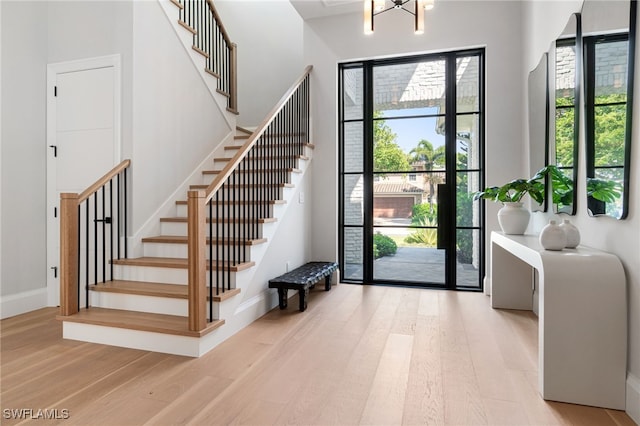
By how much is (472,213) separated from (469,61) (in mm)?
1794

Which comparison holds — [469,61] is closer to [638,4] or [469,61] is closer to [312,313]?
[638,4]

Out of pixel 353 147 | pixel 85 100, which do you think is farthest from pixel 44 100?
pixel 353 147

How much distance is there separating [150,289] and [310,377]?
1.58 m

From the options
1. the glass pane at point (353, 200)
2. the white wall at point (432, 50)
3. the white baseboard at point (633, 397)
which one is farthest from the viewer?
the glass pane at point (353, 200)

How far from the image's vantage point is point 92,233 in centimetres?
348

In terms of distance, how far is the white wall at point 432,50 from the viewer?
13.0ft

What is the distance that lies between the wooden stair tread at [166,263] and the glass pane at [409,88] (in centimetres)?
268

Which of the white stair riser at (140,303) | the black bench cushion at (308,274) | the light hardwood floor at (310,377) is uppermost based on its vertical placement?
the black bench cushion at (308,274)

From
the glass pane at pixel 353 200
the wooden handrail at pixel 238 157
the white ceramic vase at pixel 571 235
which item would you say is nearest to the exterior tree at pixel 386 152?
the glass pane at pixel 353 200

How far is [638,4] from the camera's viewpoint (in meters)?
1.69

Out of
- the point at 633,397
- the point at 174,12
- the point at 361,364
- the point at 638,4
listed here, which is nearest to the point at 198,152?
the point at 174,12

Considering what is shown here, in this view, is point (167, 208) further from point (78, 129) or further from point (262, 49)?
point (262, 49)

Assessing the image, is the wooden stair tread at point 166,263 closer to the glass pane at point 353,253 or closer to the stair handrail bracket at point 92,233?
the stair handrail bracket at point 92,233

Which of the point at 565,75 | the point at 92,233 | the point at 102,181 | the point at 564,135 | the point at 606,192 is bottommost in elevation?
the point at 92,233
